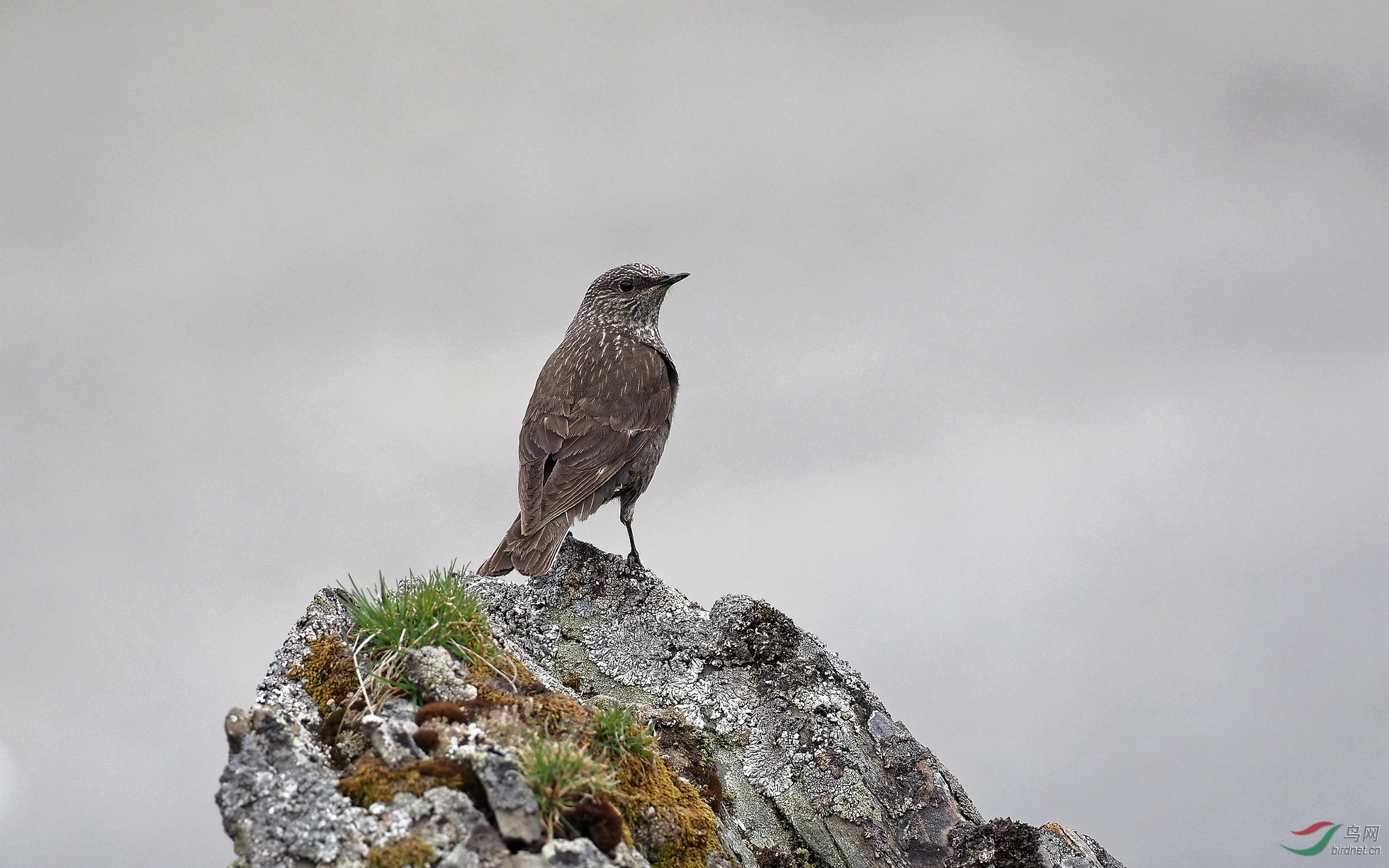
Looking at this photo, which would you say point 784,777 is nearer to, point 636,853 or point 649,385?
point 636,853

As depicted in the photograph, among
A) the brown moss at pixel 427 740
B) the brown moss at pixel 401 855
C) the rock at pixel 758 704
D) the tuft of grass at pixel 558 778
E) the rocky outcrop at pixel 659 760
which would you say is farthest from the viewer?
the rock at pixel 758 704

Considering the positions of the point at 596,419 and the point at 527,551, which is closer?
the point at 527,551

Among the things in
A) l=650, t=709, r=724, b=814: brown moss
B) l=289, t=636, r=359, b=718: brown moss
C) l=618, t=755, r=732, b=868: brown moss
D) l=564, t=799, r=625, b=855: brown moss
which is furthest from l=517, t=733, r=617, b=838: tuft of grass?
l=650, t=709, r=724, b=814: brown moss

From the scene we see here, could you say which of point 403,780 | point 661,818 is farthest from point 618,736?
point 403,780

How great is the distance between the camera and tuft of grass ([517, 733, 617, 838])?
15.0ft

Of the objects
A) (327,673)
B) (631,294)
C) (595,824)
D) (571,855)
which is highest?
(631,294)

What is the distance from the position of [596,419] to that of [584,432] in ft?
0.64

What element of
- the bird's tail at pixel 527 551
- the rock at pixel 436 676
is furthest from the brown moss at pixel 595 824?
the bird's tail at pixel 527 551

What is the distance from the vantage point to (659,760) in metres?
5.66

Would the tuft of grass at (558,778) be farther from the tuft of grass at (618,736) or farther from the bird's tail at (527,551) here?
the bird's tail at (527,551)

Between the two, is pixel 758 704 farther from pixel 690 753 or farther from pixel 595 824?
pixel 595 824

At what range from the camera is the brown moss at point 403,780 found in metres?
4.58

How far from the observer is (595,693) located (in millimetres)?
7465

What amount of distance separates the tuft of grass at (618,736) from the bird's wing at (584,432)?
10.9ft
